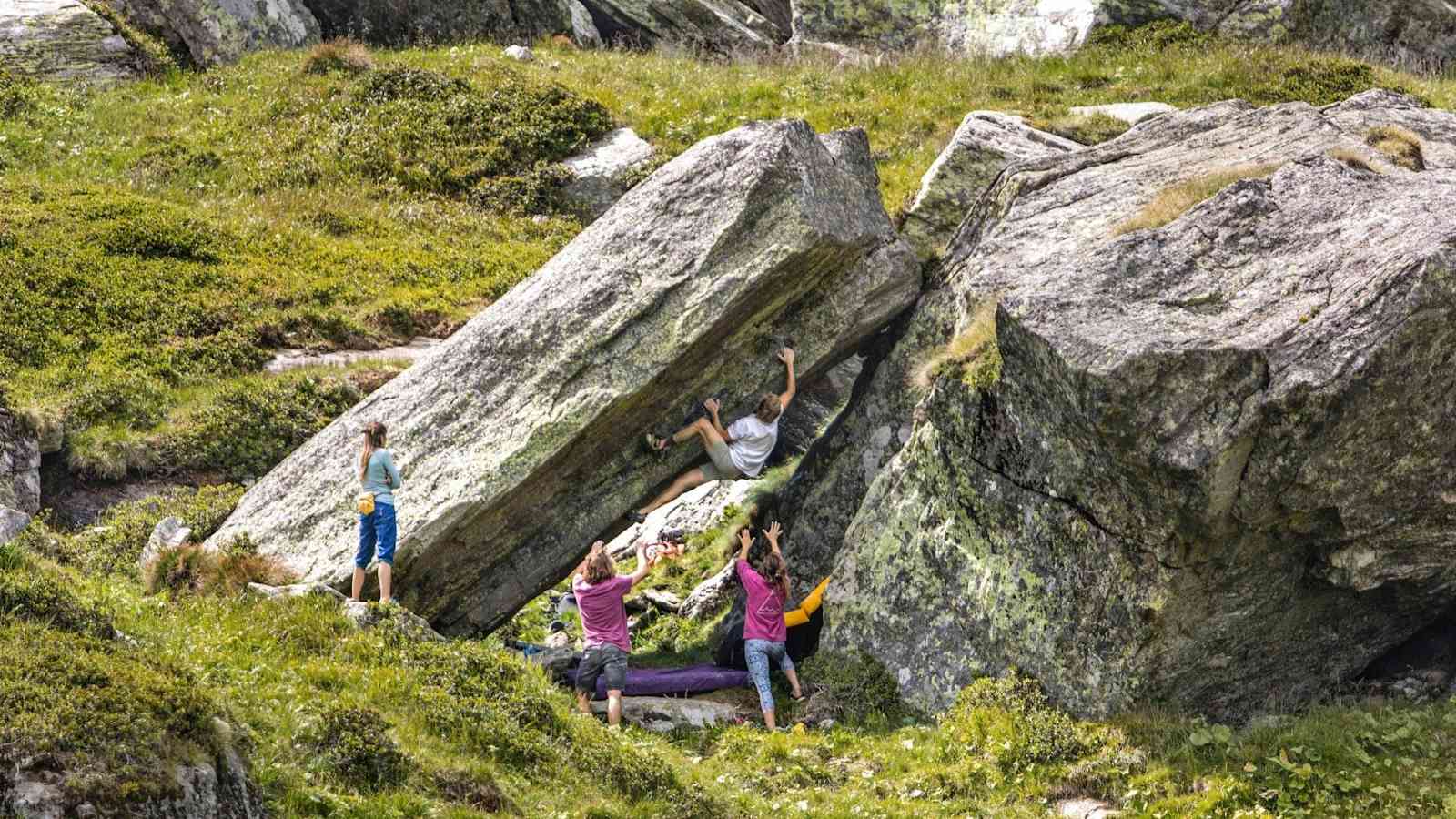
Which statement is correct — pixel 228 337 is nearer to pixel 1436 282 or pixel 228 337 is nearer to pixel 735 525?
pixel 735 525

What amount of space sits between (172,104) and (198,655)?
2941cm

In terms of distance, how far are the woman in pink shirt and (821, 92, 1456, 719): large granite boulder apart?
1.13 m

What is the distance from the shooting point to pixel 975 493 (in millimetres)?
21359

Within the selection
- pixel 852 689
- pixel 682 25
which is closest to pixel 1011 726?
pixel 852 689

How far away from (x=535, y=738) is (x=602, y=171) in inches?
969

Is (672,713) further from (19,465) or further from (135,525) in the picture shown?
(19,465)

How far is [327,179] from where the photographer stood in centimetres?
3884

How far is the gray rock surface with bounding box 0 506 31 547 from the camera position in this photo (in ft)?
62.1

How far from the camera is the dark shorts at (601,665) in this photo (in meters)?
20.7

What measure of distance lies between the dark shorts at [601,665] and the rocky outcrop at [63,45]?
103 ft

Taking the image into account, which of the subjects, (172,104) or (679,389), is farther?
(172,104)

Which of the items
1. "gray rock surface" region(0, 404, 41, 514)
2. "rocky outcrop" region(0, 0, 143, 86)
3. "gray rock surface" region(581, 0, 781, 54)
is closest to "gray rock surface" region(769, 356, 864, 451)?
"gray rock surface" region(0, 404, 41, 514)

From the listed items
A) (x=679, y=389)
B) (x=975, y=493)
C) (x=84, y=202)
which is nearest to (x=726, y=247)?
(x=679, y=389)

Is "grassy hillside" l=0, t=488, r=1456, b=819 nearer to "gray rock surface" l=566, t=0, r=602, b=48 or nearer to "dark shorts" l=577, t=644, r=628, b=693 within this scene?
"dark shorts" l=577, t=644, r=628, b=693
